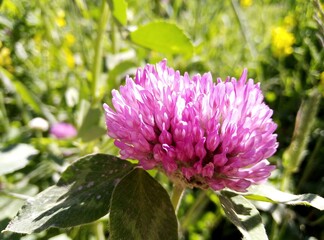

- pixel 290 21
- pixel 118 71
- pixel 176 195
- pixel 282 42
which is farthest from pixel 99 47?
pixel 290 21

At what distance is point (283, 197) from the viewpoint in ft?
2.08

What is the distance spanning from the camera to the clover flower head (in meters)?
0.58

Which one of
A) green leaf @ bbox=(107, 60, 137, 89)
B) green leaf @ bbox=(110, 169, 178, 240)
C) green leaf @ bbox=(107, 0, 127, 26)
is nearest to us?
green leaf @ bbox=(110, 169, 178, 240)

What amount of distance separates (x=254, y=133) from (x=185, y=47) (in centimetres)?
29

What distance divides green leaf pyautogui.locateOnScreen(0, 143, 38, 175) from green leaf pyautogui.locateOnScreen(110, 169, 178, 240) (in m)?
0.32

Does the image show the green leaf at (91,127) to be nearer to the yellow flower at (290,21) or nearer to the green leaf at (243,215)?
the green leaf at (243,215)

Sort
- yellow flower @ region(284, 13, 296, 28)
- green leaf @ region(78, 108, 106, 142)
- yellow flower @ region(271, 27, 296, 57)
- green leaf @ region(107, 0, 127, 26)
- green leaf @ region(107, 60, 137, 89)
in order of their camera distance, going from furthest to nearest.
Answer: yellow flower @ region(284, 13, 296, 28)
yellow flower @ region(271, 27, 296, 57)
green leaf @ region(107, 60, 137, 89)
green leaf @ region(78, 108, 106, 142)
green leaf @ region(107, 0, 127, 26)

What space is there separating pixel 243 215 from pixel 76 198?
213 mm

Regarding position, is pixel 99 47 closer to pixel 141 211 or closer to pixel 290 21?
pixel 141 211

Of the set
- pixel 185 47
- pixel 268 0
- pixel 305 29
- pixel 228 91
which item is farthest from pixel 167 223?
pixel 268 0

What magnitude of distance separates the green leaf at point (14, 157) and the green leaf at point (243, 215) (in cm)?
39

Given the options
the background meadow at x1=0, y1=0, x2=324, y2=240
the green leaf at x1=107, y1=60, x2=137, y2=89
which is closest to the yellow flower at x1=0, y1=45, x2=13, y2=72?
the background meadow at x1=0, y1=0, x2=324, y2=240

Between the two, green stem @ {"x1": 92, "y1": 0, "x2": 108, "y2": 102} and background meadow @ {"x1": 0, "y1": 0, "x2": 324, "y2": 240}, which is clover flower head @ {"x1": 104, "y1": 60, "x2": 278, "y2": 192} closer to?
background meadow @ {"x1": 0, "y1": 0, "x2": 324, "y2": 240}

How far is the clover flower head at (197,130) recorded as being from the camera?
0.58 meters
